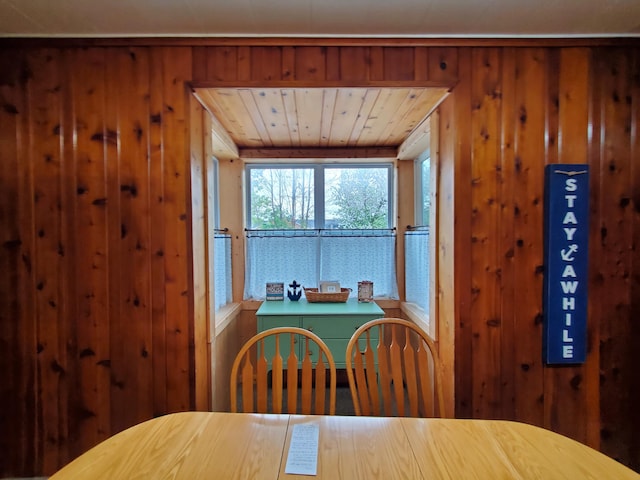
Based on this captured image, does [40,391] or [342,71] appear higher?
[342,71]

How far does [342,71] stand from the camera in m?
1.68

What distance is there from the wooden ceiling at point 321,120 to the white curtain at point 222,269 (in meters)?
0.82

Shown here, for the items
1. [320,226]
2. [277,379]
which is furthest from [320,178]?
[277,379]

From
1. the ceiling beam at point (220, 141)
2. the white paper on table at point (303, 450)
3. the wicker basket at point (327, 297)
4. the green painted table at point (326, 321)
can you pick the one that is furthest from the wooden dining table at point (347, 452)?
the wicker basket at point (327, 297)

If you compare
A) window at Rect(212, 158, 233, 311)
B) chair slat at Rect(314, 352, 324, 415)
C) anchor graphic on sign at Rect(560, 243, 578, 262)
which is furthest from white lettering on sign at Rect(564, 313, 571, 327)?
window at Rect(212, 158, 233, 311)

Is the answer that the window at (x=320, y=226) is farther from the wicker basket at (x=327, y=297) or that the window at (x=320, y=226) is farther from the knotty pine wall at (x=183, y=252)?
the knotty pine wall at (x=183, y=252)

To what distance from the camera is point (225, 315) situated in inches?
99.7

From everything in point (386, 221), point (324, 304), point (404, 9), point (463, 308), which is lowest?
point (324, 304)

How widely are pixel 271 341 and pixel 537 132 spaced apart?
7.77 feet

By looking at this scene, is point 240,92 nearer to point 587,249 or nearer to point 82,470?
point 82,470

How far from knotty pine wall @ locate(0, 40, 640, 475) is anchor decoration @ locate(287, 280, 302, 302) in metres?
1.39

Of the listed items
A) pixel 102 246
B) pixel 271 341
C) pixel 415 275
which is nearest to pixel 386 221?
pixel 415 275

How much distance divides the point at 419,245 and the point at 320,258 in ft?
3.17

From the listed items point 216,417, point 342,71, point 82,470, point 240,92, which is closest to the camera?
point 82,470
